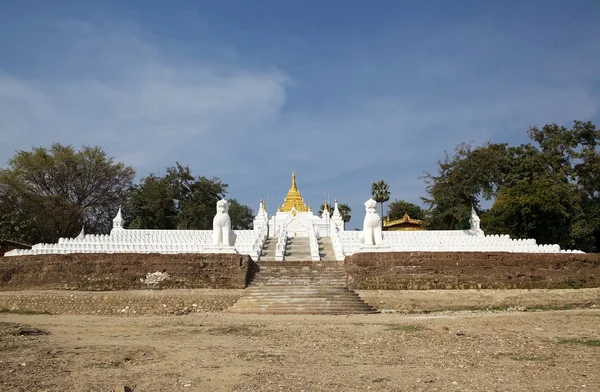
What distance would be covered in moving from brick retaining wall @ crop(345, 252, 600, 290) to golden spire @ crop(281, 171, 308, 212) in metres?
28.9

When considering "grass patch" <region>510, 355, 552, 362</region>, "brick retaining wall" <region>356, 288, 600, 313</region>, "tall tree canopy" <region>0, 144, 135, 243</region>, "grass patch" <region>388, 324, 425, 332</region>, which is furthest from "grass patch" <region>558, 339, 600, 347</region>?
"tall tree canopy" <region>0, 144, 135, 243</region>

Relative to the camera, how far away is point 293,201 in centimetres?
4781

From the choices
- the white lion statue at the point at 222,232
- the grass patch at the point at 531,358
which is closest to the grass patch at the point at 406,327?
the grass patch at the point at 531,358

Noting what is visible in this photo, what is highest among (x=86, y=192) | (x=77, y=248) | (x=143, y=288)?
(x=86, y=192)

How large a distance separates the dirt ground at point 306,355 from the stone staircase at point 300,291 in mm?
2090

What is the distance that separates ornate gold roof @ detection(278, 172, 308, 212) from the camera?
154ft

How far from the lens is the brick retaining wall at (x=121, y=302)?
15102 millimetres

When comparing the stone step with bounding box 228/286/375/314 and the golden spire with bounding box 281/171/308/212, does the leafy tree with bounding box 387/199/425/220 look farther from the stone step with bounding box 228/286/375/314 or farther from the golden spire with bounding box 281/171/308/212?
the stone step with bounding box 228/286/375/314

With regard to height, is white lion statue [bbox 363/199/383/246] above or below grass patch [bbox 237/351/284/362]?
above

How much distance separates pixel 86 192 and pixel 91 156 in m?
2.62

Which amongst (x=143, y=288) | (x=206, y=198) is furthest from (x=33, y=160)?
(x=143, y=288)

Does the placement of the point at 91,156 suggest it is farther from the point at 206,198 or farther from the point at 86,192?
the point at 206,198

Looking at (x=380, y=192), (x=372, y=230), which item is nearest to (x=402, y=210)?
(x=380, y=192)

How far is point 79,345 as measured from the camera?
29.4 ft
